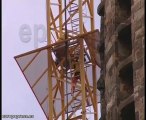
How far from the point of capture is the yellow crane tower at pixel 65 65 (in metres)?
56.0

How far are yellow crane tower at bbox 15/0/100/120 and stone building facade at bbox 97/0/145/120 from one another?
23.1 metres

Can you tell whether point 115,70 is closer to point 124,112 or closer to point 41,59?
point 124,112

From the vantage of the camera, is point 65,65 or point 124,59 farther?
point 65,65

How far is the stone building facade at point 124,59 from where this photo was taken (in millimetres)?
26453

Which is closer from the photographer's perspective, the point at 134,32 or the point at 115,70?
the point at 134,32

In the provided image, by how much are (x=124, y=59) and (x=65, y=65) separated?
28374 mm

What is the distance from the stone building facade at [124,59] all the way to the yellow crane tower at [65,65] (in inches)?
908

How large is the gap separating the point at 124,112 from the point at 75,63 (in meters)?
28.3

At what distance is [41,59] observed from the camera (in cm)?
5884

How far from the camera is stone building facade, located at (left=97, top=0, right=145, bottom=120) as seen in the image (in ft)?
86.8

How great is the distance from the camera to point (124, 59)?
2927cm

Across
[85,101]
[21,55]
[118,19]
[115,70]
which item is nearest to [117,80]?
[115,70]

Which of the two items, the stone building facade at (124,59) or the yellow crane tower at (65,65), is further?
the yellow crane tower at (65,65)

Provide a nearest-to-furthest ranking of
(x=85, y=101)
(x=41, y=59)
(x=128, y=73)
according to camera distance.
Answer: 1. (x=128, y=73)
2. (x=85, y=101)
3. (x=41, y=59)
